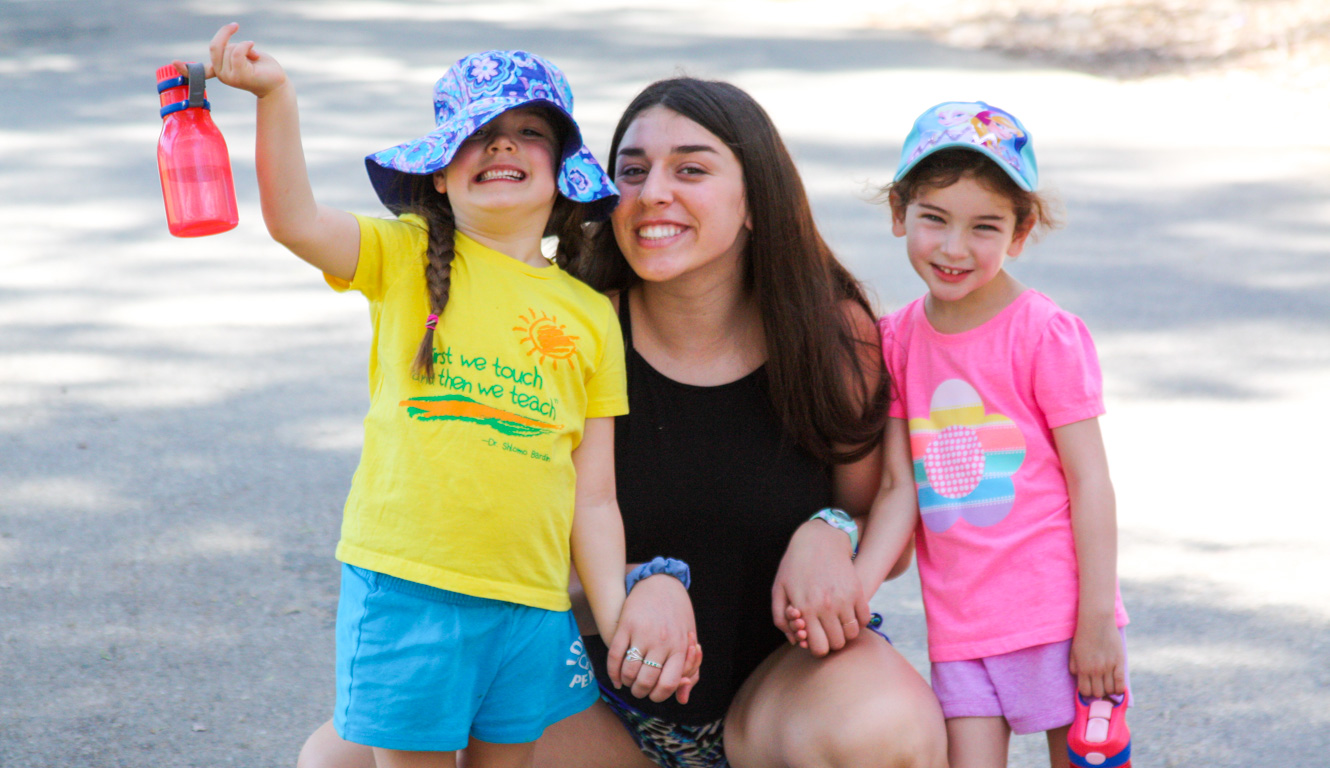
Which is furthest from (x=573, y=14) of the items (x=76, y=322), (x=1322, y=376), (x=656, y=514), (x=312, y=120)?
(x=656, y=514)

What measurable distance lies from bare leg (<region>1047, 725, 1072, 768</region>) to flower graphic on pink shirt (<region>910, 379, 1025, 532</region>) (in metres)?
0.36

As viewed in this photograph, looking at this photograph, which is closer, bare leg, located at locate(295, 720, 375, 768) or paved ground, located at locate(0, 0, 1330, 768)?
bare leg, located at locate(295, 720, 375, 768)

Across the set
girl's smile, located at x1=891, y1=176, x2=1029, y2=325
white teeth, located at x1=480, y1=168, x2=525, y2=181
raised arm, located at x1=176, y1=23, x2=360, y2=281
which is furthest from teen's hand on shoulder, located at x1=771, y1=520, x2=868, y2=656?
raised arm, located at x1=176, y1=23, x2=360, y2=281

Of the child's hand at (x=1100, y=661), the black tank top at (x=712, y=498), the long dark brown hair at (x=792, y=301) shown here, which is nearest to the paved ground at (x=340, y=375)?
the child's hand at (x=1100, y=661)

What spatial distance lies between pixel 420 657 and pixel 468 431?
341 millimetres

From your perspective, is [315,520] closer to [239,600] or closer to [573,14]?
[239,600]

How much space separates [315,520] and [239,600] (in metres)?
0.43

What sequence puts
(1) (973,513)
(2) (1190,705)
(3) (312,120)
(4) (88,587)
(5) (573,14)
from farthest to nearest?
(5) (573,14) → (3) (312,120) → (4) (88,587) → (2) (1190,705) → (1) (973,513)

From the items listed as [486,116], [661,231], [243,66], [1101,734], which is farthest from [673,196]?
[1101,734]

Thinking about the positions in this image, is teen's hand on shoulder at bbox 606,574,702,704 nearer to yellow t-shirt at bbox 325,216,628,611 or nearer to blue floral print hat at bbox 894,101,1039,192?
yellow t-shirt at bbox 325,216,628,611

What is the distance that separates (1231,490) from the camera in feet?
11.8

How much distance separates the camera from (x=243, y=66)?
1684 millimetres

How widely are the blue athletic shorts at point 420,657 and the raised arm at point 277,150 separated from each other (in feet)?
1.68

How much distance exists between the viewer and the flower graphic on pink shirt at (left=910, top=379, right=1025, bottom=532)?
203cm
